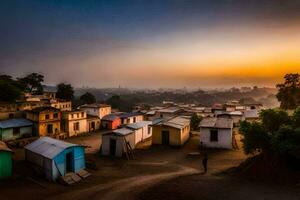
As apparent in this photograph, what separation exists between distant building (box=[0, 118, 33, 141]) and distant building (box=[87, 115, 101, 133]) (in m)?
12.2

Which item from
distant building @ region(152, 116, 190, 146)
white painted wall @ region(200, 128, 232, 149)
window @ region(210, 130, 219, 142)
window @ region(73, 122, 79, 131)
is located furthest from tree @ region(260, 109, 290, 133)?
window @ region(73, 122, 79, 131)

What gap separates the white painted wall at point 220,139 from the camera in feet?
114

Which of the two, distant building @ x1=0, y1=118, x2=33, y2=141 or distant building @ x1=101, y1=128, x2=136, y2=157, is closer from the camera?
A: distant building @ x1=101, y1=128, x2=136, y2=157

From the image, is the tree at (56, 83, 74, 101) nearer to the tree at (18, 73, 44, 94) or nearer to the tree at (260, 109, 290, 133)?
the tree at (18, 73, 44, 94)

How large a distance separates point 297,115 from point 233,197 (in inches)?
374

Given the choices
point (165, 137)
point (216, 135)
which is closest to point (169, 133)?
point (165, 137)

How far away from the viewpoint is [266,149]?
21.7 meters

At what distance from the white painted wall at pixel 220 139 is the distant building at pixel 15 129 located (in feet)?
88.6

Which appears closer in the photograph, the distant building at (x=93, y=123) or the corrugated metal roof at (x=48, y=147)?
the corrugated metal roof at (x=48, y=147)

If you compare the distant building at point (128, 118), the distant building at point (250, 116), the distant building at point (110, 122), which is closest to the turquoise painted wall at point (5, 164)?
the distant building at point (110, 122)

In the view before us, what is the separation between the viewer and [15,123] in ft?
134

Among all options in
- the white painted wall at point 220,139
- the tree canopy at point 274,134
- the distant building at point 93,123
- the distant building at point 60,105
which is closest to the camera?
the tree canopy at point 274,134

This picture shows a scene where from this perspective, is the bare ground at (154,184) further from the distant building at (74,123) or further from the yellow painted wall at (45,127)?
the distant building at (74,123)

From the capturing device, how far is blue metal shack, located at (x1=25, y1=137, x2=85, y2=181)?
22891 mm
